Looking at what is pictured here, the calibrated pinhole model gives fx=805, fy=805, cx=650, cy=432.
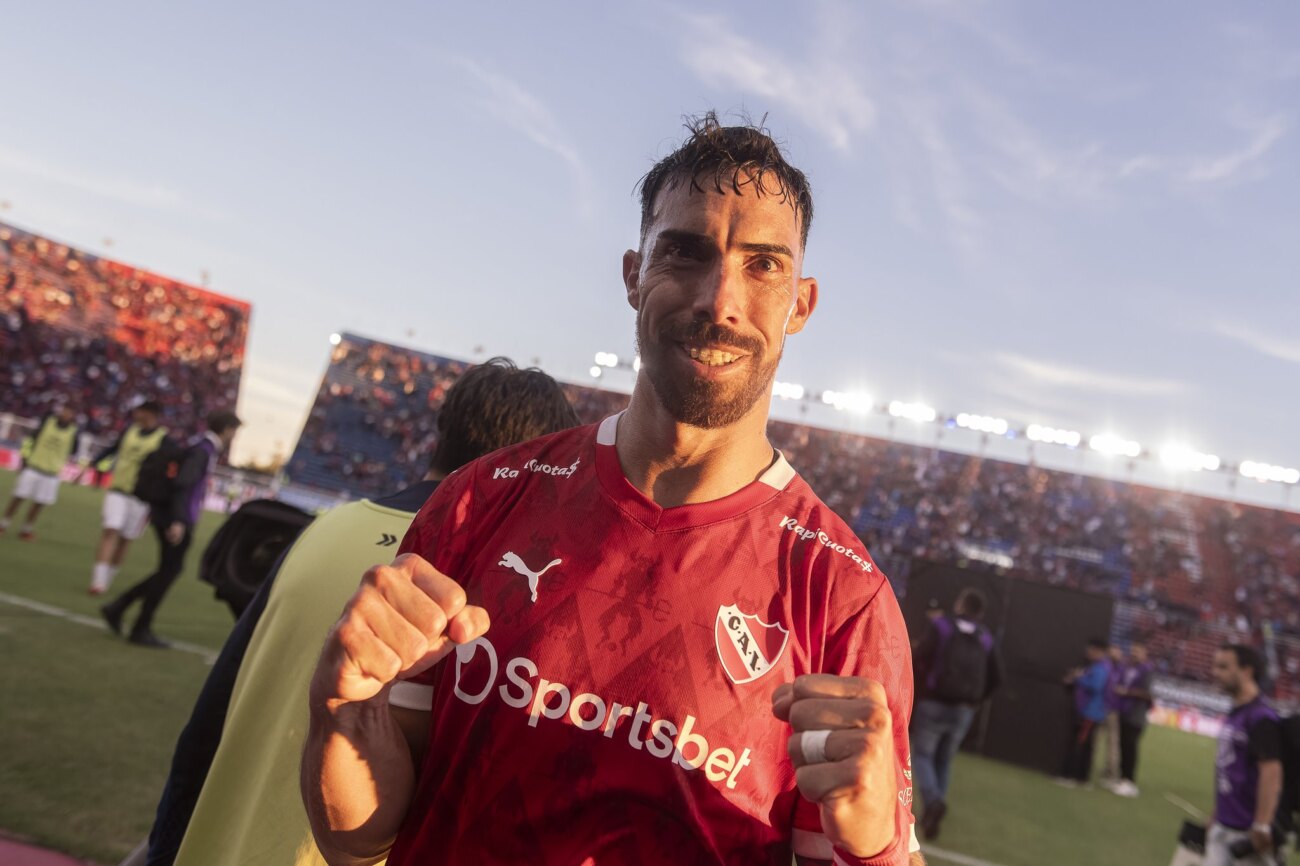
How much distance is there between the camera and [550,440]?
5.95 ft

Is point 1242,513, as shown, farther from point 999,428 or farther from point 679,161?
point 679,161

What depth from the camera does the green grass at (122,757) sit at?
425 centimetres

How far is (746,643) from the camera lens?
1.48 meters

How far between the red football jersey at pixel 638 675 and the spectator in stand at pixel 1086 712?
11850 mm

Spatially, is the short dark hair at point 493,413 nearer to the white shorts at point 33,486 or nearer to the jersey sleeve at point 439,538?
the jersey sleeve at point 439,538

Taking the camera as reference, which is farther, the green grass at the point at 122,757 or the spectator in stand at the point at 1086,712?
the spectator in stand at the point at 1086,712

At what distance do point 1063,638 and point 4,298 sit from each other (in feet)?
155

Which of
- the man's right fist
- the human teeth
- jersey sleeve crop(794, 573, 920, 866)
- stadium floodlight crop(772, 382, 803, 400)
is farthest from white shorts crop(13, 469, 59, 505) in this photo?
stadium floodlight crop(772, 382, 803, 400)

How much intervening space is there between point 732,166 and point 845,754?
3.83 ft

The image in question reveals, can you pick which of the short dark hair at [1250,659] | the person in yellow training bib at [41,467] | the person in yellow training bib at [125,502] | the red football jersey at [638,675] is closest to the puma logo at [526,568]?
the red football jersey at [638,675]

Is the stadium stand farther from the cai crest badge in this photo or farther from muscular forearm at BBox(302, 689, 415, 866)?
muscular forearm at BBox(302, 689, 415, 866)

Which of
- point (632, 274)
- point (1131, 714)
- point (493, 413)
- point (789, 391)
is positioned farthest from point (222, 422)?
point (789, 391)

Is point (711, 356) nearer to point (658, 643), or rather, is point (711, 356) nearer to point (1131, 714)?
point (658, 643)

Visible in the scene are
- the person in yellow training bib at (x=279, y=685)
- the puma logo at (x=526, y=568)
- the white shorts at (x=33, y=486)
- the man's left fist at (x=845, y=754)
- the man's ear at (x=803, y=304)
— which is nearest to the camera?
the man's left fist at (x=845, y=754)
